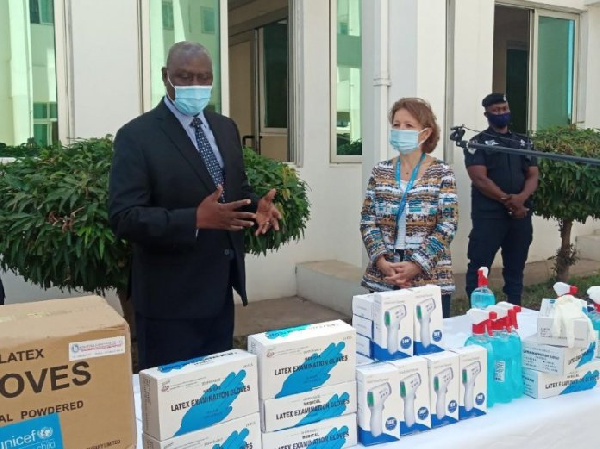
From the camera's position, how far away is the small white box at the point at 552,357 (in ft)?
6.98

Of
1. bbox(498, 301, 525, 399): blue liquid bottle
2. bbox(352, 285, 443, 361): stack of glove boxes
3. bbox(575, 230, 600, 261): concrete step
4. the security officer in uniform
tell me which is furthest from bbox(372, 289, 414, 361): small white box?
bbox(575, 230, 600, 261): concrete step

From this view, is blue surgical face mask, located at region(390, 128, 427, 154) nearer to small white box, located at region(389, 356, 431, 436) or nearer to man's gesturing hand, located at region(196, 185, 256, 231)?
man's gesturing hand, located at region(196, 185, 256, 231)

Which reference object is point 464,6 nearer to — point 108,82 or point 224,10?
point 224,10

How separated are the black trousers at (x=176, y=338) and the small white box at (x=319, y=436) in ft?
2.74

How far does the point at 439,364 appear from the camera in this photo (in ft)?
6.28

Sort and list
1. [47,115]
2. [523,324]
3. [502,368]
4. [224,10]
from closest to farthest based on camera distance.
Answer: [502,368]
[523,324]
[47,115]
[224,10]

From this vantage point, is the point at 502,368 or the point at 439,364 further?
the point at 502,368

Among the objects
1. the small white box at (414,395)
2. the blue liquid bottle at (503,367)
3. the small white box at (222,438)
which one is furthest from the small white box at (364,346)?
the small white box at (222,438)

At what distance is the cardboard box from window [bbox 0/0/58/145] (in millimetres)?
4126

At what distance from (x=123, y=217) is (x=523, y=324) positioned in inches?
66.9

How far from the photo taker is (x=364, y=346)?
2.07 m

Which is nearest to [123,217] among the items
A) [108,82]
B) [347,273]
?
[108,82]

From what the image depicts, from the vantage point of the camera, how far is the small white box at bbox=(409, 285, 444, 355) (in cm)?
208

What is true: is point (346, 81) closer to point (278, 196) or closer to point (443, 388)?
point (278, 196)
